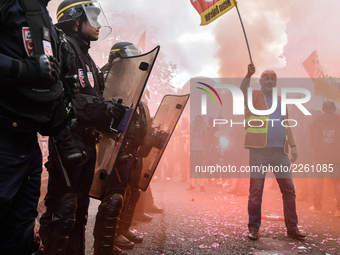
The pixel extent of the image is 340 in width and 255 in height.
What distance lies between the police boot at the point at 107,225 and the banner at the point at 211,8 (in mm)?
3452

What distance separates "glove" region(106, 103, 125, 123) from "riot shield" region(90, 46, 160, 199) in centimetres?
7

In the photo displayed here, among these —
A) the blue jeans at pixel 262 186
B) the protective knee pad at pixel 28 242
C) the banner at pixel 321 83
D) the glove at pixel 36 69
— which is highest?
the banner at pixel 321 83

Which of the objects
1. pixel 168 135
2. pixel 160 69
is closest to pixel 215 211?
pixel 168 135

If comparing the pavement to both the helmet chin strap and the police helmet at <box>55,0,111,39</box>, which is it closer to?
the helmet chin strap

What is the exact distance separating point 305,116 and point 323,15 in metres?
17.8

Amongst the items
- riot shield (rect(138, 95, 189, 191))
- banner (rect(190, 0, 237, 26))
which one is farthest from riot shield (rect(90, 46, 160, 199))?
banner (rect(190, 0, 237, 26))

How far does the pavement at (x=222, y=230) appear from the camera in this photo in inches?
146

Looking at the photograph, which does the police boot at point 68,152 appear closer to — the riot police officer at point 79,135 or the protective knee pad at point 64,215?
the riot police officer at point 79,135

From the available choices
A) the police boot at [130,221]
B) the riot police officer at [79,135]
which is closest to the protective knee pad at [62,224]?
the riot police officer at [79,135]

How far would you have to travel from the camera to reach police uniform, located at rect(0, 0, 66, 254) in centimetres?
154

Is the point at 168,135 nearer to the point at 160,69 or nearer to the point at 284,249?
the point at 284,249

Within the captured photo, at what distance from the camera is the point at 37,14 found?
1.73 meters

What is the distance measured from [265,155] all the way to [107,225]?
7.73ft

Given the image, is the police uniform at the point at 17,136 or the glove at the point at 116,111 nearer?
the police uniform at the point at 17,136
